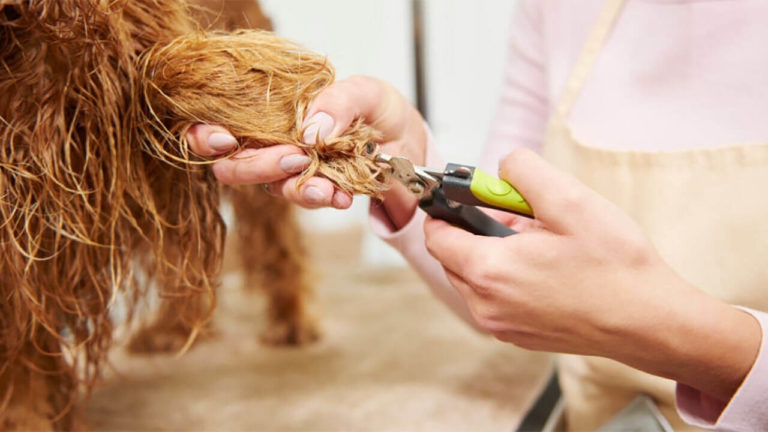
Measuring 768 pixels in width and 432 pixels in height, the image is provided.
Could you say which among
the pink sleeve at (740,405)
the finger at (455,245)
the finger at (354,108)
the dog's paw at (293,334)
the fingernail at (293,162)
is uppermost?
the finger at (354,108)

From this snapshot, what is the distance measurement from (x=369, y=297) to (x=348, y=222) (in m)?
0.56

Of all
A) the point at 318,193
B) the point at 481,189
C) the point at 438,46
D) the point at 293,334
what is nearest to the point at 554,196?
the point at 481,189

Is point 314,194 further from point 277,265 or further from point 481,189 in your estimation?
point 277,265

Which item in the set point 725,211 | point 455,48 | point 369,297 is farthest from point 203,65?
point 455,48

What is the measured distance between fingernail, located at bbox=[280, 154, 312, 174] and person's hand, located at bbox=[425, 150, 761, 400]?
0.38ft

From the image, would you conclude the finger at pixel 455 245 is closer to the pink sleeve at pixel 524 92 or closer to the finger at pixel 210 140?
the finger at pixel 210 140

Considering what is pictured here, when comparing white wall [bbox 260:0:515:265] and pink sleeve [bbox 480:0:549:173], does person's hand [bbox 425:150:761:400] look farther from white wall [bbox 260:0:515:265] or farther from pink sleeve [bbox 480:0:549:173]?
white wall [bbox 260:0:515:265]

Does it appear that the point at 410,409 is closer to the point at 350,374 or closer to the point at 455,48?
the point at 350,374

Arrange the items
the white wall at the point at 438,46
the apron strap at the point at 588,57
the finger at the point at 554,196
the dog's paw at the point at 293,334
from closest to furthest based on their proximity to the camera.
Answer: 1. the finger at the point at 554,196
2. the apron strap at the point at 588,57
3. the dog's paw at the point at 293,334
4. the white wall at the point at 438,46

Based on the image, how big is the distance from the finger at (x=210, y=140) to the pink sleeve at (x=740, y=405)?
412 millimetres

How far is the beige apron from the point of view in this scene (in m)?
0.57

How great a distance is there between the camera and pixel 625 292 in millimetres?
426

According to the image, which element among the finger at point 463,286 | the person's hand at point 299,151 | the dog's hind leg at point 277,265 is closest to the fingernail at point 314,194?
the person's hand at point 299,151

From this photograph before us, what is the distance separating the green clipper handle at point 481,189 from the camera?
0.45 meters
